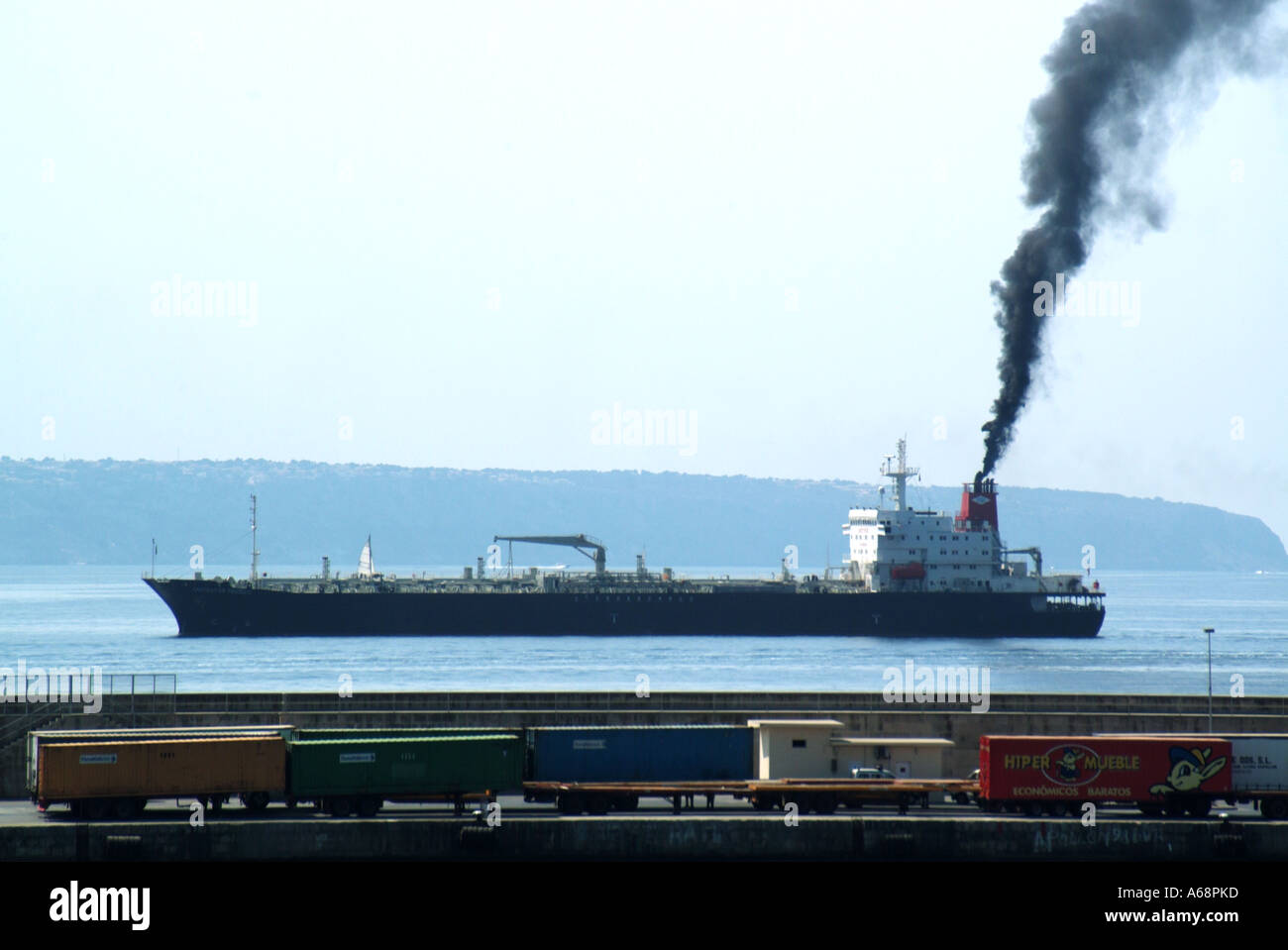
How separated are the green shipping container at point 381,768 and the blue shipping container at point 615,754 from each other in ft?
5.40

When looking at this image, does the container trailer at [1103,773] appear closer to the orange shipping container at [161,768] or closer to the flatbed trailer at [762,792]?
the flatbed trailer at [762,792]

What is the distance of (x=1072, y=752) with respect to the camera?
31.0m

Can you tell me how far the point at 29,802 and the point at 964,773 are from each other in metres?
20.8

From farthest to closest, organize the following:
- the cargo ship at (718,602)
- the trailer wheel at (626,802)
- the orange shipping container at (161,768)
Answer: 1. the cargo ship at (718,602)
2. the trailer wheel at (626,802)
3. the orange shipping container at (161,768)

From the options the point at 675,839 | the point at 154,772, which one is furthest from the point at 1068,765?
the point at 154,772

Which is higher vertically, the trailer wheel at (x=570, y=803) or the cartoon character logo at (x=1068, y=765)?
the cartoon character logo at (x=1068, y=765)

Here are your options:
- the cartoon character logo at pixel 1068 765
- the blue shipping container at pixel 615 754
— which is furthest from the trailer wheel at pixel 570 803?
the cartoon character logo at pixel 1068 765

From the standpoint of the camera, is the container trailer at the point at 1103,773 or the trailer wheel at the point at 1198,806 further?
the trailer wheel at the point at 1198,806

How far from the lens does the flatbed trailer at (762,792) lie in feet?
101

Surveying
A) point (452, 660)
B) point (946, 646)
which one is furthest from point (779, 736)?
point (946, 646)

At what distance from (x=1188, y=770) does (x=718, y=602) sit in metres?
72.0

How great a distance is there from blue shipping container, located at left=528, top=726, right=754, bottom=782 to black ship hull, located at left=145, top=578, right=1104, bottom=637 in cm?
7053
